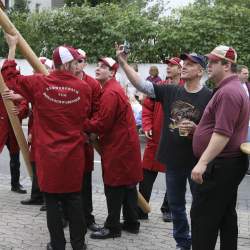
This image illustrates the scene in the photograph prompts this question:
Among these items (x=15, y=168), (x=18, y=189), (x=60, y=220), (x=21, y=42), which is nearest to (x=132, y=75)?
Result: (x=21, y=42)

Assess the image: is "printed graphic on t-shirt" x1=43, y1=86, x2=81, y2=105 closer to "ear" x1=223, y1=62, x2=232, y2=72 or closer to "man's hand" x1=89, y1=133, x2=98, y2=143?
"man's hand" x1=89, y1=133, x2=98, y2=143

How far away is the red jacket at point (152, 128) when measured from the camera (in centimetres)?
609

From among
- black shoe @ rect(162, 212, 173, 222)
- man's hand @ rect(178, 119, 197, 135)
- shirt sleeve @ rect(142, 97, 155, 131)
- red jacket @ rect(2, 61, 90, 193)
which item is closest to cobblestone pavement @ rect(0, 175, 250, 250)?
black shoe @ rect(162, 212, 173, 222)

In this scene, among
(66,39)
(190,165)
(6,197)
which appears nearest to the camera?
(190,165)

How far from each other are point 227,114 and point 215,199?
0.73 meters

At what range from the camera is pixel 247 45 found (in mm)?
15688

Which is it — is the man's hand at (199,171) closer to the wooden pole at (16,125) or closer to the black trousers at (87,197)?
the black trousers at (87,197)

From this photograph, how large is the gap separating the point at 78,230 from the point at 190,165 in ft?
4.03

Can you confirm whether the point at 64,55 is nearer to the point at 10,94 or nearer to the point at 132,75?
the point at 132,75

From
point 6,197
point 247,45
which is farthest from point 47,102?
point 247,45

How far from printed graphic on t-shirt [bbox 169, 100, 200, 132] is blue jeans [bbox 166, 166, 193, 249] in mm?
443

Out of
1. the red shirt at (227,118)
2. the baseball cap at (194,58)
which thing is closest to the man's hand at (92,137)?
the baseball cap at (194,58)

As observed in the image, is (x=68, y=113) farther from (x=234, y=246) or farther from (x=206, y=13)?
(x=206, y=13)

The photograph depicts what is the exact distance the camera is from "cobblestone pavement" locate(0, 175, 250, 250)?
17.1ft
